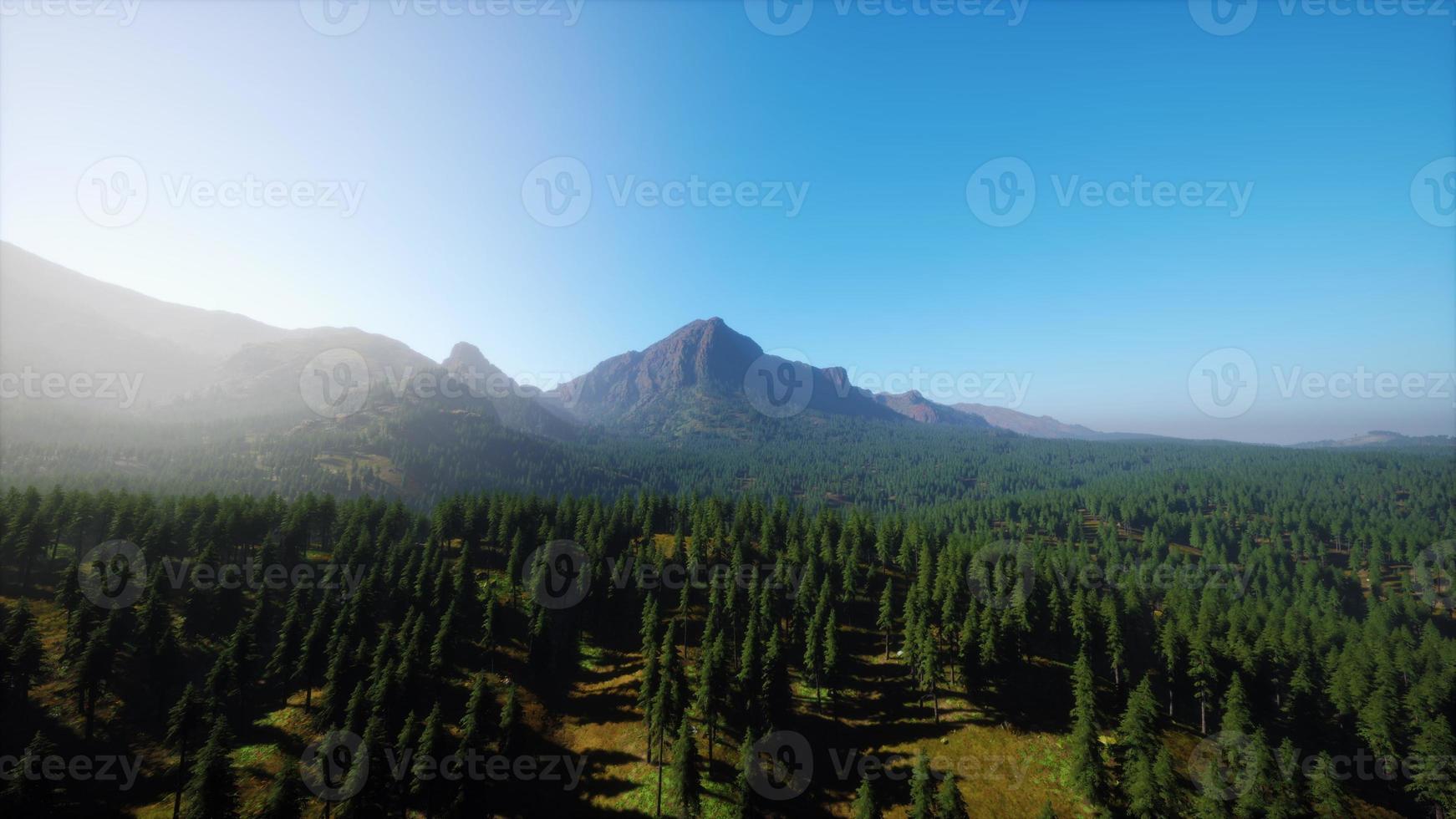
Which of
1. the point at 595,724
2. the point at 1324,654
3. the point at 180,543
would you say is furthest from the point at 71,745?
the point at 1324,654

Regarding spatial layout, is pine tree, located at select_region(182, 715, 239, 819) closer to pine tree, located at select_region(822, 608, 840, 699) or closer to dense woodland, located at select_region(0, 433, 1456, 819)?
dense woodland, located at select_region(0, 433, 1456, 819)

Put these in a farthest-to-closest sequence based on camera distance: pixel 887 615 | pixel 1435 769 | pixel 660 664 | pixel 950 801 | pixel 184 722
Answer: pixel 887 615 → pixel 660 664 → pixel 1435 769 → pixel 184 722 → pixel 950 801

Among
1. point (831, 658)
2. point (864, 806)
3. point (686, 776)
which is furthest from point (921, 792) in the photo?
point (686, 776)

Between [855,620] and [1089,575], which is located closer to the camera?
[855,620]

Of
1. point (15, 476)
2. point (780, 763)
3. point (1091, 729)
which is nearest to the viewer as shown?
point (1091, 729)

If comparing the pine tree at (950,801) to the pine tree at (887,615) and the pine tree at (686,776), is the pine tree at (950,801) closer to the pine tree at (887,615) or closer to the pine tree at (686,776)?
the pine tree at (686,776)

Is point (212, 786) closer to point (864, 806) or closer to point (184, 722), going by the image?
point (184, 722)

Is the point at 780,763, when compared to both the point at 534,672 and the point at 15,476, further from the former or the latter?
the point at 15,476

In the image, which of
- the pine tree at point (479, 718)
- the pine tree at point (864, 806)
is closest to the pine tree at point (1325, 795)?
the pine tree at point (864, 806)

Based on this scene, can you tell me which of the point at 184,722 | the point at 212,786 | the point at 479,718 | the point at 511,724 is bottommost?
the point at 511,724
